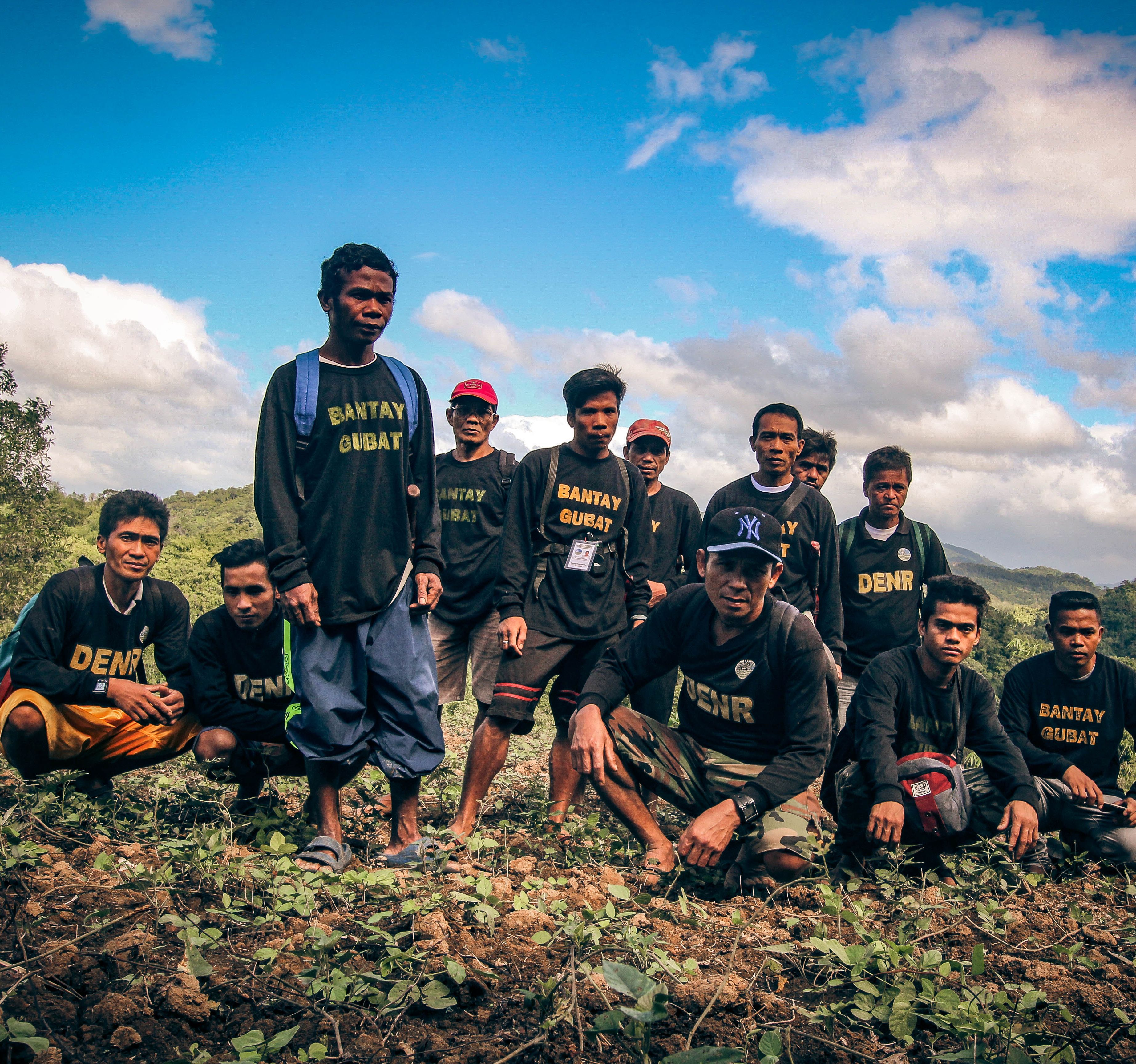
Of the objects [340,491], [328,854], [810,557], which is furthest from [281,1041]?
[810,557]

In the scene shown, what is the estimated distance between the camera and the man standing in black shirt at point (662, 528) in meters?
4.77

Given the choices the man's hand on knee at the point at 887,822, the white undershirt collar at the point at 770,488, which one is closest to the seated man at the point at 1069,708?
the man's hand on knee at the point at 887,822

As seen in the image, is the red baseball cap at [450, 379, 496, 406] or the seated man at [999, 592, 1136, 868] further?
the red baseball cap at [450, 379, 496, 406]

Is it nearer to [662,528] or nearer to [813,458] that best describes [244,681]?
[662,528]

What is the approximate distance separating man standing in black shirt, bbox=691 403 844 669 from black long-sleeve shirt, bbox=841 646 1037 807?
0.74 metres

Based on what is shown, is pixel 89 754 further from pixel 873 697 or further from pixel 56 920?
pixel 873 697

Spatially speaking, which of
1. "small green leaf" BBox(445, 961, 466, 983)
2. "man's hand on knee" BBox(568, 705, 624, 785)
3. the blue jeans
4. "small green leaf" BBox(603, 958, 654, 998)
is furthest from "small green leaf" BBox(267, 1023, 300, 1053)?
"man's hand on knee" BBox(568, 705, 624, 785)

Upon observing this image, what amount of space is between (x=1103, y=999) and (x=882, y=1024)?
0.74 meters

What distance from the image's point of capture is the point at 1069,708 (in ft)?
13.9

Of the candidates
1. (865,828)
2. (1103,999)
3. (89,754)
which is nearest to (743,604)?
(865,828)

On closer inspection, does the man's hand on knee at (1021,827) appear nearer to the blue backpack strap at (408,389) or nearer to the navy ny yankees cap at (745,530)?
the navy ny yankees cap at (745,530)

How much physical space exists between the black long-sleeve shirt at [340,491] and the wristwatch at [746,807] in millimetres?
1569

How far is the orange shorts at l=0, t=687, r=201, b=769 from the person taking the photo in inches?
145

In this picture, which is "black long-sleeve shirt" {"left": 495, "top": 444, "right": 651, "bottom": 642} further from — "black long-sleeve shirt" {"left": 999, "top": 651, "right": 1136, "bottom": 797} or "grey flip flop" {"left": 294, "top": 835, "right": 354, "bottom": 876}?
"black long-sleeve shirt" {"left": 999, "top": 651, "right": 1136, "bottom": 797}
